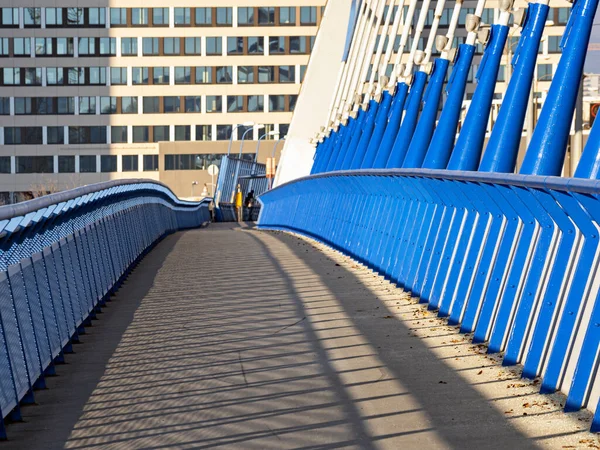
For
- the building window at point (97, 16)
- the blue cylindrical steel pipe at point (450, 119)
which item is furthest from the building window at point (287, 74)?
the blue cylindrical steel pipe at point (450, 119)

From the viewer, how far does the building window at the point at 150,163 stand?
10875 cm

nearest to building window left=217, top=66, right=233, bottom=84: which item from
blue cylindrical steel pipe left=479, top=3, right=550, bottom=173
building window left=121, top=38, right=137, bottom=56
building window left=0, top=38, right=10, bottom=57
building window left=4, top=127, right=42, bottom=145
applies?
building window left=121, top=38, right=137, bottom=56

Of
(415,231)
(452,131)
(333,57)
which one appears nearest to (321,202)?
(452,131)

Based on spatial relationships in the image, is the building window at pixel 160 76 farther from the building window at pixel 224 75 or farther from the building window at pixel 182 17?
the building window at pixel 224 75

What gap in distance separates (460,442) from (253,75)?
339 ft

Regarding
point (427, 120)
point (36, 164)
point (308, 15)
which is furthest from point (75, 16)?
point (427, 120)

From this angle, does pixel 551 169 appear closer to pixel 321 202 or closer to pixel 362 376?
pixel 362 376

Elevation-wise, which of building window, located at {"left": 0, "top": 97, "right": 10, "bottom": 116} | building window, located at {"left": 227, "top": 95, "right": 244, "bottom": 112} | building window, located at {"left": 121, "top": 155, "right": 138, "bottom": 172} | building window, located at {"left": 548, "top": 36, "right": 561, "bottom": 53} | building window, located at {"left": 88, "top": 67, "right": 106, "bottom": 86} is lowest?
building window, located at {"left": 121, "top": 155, "right": 138, "bottom": 172}

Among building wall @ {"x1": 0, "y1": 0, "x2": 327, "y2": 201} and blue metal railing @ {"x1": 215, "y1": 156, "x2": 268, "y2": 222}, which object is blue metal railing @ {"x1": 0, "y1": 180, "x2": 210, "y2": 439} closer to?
blue metal railing @ {"x1": 215, "y1": 156, "x2": 268, "y2": 222}

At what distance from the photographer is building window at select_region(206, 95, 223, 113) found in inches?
4257

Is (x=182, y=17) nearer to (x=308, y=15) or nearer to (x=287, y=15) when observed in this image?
(x=287, y=15)

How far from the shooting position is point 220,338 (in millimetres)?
10555

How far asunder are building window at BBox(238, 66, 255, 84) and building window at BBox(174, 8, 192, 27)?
211 inches

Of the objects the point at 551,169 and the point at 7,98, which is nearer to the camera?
the point at 551,169
